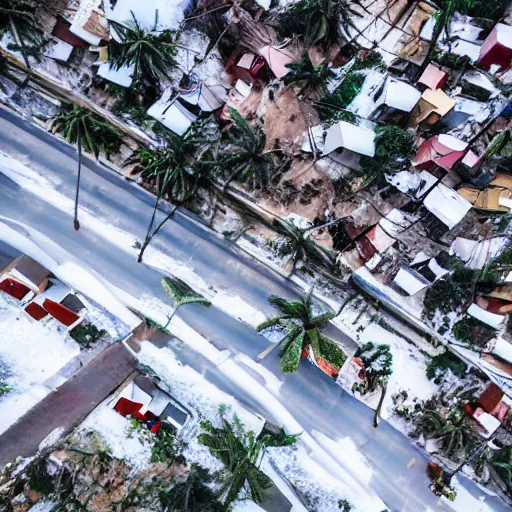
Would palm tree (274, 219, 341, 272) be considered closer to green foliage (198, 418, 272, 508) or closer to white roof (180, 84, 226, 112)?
white roof (180, 84, 226, 112)

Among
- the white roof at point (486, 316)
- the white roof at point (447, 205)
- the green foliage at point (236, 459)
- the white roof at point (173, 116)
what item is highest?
the white roof at point (447, 205)

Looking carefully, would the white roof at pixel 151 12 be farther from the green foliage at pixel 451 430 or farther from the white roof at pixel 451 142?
the green foliage at pixel 451 430

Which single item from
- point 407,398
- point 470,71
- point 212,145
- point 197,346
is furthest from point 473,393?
point 212,145

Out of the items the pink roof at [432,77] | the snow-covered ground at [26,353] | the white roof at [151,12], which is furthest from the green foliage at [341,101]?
the snow-covered ground at [26,353]

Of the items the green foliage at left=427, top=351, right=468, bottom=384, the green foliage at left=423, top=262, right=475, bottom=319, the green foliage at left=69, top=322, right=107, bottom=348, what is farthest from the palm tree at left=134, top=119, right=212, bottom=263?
the green foliage at left=427, top=351, right=468, bottom=384

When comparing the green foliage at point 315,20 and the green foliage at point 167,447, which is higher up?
the green foliage at point 315,20

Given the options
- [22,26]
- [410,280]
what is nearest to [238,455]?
[410,280]

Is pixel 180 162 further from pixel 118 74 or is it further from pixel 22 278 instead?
pixel 22 278

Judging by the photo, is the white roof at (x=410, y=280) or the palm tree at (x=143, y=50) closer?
the palm tree at (x=143, y=50)
